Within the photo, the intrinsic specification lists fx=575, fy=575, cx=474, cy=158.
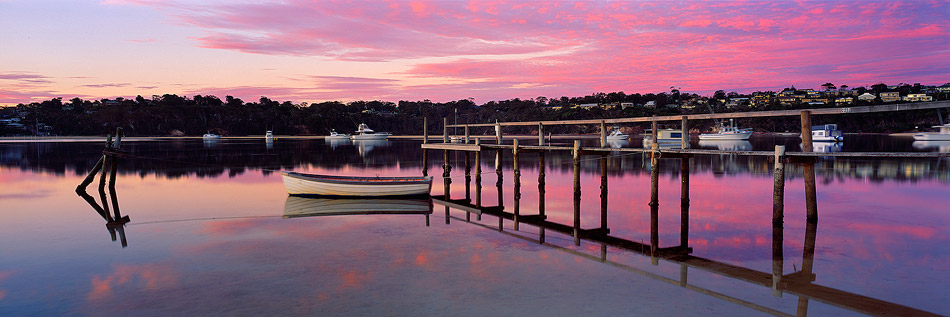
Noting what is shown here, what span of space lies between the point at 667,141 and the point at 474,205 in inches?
3044

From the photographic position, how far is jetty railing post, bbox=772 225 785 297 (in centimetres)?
1184

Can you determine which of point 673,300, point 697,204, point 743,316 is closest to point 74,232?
point 673,300

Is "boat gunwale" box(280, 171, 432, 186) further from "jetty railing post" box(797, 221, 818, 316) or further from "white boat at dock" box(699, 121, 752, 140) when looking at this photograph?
"white boat at dock" box(699, 121, 752, 140)

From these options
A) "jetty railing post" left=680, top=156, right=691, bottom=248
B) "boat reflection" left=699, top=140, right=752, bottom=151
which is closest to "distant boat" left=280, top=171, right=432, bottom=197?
"jetty railing post" left=680, top=156, right=691, bottom=248

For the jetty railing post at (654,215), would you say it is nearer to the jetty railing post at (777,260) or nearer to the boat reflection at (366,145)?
the jetty railing post at (777,260)

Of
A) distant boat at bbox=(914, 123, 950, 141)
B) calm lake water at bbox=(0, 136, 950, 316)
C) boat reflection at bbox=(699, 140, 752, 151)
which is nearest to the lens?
calm lake water at bbox=(0, 136, 950, 316)

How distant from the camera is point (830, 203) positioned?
23.9m

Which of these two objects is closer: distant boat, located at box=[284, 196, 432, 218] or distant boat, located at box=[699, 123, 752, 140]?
distant boat, located at box=[284, 196, 432, 218]

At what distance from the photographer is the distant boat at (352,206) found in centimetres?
2272

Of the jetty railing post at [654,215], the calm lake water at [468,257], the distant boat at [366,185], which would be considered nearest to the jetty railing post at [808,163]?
the calm lake water at [468,257]

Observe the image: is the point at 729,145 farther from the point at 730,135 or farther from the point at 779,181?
the point at 779,181

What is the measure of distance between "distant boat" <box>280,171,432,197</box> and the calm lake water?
60cm

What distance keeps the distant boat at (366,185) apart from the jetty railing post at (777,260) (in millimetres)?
14436

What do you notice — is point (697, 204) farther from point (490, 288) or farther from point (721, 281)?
point (490, 288)
